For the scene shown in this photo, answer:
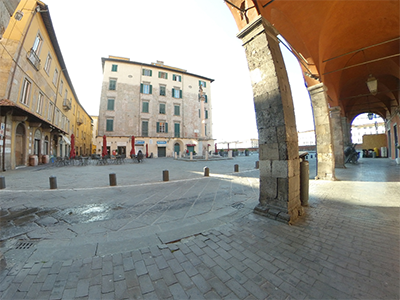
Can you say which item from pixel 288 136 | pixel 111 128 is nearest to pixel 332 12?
pixel 288 136

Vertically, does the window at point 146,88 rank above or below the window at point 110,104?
above

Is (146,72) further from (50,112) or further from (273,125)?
(273,125)

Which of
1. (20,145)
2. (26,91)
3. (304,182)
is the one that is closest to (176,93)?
(26,91)

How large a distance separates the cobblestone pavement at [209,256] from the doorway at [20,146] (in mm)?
11651

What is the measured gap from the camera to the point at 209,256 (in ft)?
6.47

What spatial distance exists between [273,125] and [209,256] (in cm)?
261

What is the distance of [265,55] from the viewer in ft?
11.0

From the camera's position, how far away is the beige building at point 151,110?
24.9 metres

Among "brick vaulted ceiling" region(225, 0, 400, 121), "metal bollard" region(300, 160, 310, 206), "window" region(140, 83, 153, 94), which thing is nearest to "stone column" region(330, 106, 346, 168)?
"brick vaulted ceiling" region(225, 0, 400, 121)

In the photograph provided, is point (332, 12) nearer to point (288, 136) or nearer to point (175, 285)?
point (288, 136)

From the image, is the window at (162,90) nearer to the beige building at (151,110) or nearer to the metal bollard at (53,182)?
the beige building at (151,110)

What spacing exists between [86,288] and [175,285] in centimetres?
84

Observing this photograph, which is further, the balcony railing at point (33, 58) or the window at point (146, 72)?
the window at point (146, 72)

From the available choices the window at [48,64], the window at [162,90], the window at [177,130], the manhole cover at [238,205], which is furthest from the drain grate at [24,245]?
the window at [162,90]
